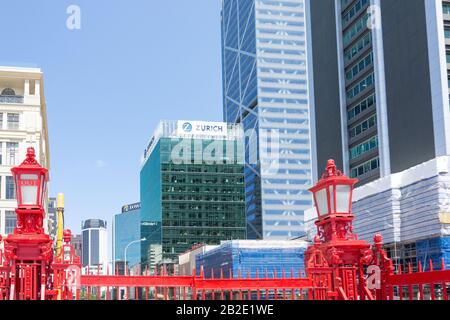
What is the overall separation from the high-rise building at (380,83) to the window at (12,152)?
3800 cm

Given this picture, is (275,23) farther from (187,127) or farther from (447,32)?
(447,32)

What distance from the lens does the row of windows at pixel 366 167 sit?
7500cm

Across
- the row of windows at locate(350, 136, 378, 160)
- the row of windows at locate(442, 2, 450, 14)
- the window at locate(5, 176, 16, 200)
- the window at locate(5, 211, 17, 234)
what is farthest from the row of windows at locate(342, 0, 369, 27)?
the window at locate(5, 211, 17, 234)

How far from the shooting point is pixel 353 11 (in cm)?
8269

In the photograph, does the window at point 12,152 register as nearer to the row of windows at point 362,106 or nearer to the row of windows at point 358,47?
the row of windows at point 362,106

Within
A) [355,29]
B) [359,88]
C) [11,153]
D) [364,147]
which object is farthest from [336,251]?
[355,29]

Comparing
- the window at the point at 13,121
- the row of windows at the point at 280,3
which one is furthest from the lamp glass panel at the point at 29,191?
the row of windows at the point at 280,3

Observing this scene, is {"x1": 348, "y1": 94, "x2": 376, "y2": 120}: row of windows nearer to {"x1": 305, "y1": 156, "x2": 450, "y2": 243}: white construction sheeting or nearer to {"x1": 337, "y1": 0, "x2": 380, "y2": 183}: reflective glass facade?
{"x1": 337, "y1": 0, "x2": 380, "y2": 183}: reflective glass facade

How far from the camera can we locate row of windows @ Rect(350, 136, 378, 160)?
247 feet

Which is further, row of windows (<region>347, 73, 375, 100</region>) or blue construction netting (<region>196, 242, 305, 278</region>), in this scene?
blue construction netting (<region>196, 242, 305, 278</region>)

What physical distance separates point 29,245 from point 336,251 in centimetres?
642

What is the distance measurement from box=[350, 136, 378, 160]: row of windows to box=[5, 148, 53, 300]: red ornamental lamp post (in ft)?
209
